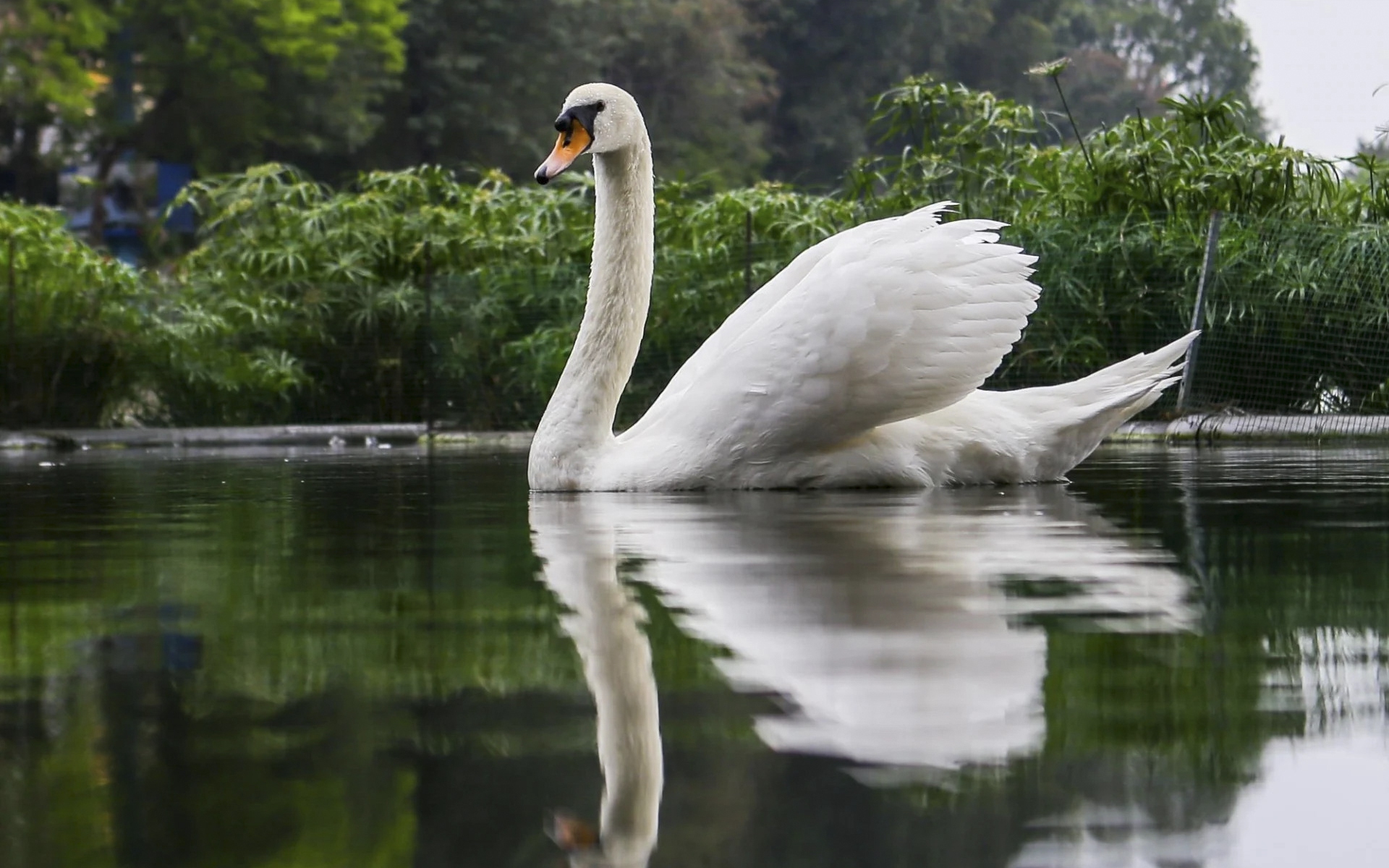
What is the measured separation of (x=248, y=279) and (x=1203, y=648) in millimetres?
14373

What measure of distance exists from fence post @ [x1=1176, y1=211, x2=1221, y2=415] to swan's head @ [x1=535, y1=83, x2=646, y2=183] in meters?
5.51

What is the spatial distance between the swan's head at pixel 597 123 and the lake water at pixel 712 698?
2448mm

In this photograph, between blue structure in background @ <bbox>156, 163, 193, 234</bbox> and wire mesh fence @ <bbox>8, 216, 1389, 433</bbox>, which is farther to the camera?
blue structure in background @ <bbox>156, 163, 193, 234</bbox>

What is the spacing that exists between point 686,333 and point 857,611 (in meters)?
11.0

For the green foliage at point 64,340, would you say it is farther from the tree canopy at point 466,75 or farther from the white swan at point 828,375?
the tree canopy at point 466,75

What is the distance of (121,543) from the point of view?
495cm

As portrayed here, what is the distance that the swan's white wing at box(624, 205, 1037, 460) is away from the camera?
5941 mm

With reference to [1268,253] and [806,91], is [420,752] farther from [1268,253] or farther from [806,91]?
[806,91]

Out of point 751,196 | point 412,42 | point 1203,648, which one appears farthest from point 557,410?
point 412,42

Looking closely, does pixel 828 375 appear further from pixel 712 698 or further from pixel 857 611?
pixel 712 698

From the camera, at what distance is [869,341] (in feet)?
19.5

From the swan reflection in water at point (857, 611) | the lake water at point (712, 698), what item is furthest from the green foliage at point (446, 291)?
the lake water at point (712, 698)

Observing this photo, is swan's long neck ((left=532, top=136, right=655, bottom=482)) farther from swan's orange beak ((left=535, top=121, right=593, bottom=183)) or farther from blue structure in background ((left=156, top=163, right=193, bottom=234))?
blue structure in background ((left=156, top=163, right=193, bottom=234))

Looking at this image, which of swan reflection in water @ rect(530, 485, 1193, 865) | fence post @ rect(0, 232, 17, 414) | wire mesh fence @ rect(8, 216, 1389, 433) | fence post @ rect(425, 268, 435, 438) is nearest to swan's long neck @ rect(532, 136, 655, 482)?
swan reflection in water @ rect(530, 485, 1193, 865)
